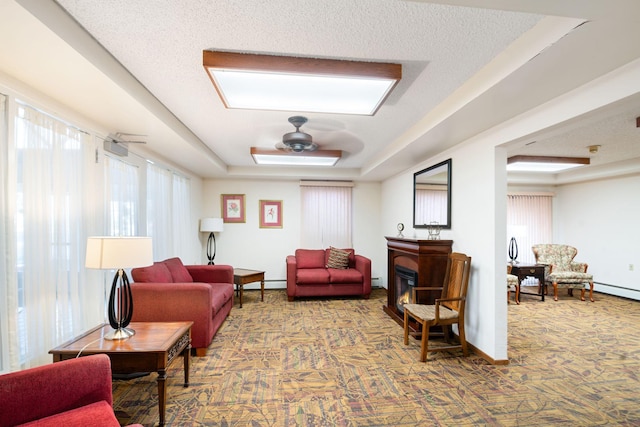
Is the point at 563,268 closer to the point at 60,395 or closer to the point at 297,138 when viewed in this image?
the point at 297,138

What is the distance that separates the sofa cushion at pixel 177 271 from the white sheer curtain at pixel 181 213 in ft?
2.30

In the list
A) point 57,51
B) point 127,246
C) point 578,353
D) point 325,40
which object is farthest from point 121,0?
point 578,353

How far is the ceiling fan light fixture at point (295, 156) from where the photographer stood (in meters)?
4.36

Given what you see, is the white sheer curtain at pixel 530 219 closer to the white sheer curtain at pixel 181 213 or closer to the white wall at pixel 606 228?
the white wall at pixel 606 228

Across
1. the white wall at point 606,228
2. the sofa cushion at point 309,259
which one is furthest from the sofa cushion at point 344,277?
the white wall at point 606,228

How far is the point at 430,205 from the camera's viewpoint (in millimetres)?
4250

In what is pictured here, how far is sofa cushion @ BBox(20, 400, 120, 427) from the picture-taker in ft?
4.28

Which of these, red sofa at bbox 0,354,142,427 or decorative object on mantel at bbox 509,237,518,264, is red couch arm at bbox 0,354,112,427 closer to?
red sofa at bbox 0,354,142,427

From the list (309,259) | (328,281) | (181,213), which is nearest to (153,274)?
(181,213)

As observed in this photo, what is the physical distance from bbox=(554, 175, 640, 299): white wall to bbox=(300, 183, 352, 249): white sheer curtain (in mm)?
4842

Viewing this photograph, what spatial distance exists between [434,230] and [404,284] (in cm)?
86

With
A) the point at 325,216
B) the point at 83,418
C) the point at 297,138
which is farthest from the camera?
the point at 325,216

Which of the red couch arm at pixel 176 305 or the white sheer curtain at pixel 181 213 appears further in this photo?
the white sheer curtain at pixel 181 213

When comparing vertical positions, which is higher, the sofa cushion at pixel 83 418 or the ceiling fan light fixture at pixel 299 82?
the ceiling fan light fixture at pixel 299 82
